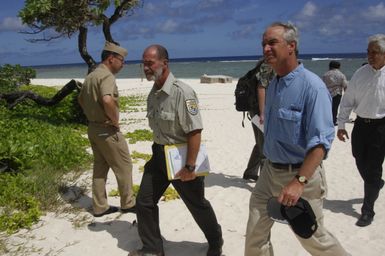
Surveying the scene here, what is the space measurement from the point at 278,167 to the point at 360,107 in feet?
7.17

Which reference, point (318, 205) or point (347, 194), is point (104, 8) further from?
point (318, 205)

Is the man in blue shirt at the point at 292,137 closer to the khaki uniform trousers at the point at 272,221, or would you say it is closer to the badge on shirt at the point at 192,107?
the khaki uniform trousers at the point at 272,221

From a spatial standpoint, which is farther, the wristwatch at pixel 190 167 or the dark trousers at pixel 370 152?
the dark trousers at pixel 370 152

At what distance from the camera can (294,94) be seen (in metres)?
2.77

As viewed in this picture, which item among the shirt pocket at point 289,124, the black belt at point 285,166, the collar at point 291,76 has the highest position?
the collar at point 291,76

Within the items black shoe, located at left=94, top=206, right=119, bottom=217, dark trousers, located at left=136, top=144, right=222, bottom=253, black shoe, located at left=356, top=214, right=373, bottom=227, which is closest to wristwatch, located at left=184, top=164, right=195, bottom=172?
dark trousers, located at left=136, top=144, right=222, bottom=253

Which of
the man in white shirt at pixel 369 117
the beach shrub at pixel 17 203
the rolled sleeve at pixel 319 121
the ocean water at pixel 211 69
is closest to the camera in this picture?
the rolled sleeve at pixel 319 121

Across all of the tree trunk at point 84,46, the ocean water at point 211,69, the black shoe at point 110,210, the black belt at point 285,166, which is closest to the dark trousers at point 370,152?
the black belt at point 285,166

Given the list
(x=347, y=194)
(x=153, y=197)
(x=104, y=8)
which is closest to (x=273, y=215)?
(x=153, y=197)

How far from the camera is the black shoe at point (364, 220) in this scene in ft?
15.7

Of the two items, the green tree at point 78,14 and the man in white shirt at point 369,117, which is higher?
the green tree at point 78,14

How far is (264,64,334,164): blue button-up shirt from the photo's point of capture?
8.71 ft

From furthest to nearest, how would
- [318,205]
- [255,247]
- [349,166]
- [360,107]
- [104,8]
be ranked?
[104,8], [349,166], [360,107], [255,247], [318,205]

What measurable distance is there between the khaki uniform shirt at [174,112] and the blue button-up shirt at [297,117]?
2.66ft
